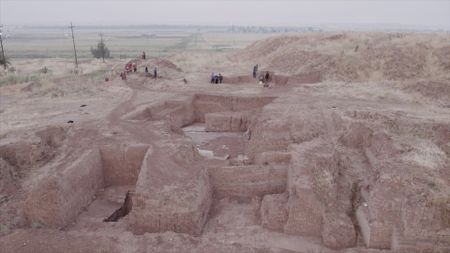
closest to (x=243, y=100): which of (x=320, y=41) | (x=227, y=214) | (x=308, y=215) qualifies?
(x=227, y=214)

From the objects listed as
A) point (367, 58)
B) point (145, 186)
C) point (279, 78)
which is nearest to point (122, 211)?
point (145, 186)

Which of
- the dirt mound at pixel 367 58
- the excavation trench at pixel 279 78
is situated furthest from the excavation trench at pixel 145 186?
the dirt mound at pixel 367 58

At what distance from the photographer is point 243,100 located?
2070 cm

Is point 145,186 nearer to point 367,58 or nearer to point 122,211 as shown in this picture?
point 122,211

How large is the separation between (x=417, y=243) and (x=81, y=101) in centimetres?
1746

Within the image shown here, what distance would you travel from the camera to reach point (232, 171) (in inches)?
487

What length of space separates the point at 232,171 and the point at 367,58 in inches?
662

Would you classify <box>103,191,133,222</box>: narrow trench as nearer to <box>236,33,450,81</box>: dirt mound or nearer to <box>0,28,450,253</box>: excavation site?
<box>0,28,450,253</box>: excavation site

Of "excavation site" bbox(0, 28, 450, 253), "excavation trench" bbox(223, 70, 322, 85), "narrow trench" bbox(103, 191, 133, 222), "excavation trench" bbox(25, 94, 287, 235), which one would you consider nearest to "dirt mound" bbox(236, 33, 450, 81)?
"excavation trench" bbox(223, 70, 322, 85)

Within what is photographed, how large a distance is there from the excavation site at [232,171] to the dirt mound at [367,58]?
1.50m

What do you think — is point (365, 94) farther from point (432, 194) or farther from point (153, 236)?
point (153, 236)

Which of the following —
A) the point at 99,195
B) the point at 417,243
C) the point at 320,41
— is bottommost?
the point at 99,195

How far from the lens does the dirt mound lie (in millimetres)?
22906

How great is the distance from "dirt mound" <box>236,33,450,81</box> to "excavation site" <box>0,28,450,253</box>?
150 cm
